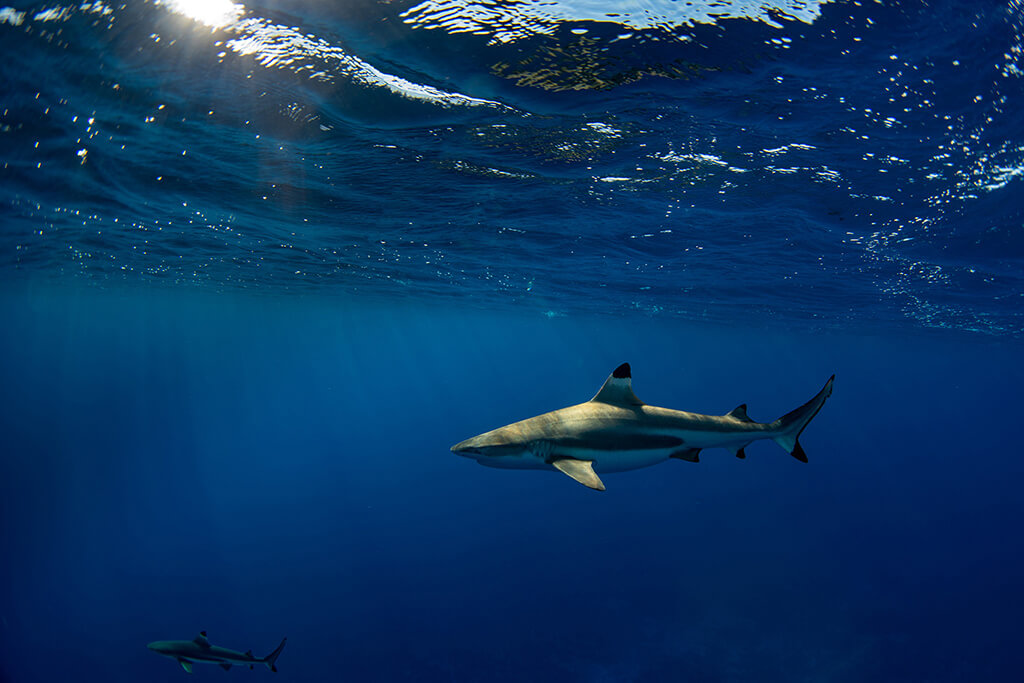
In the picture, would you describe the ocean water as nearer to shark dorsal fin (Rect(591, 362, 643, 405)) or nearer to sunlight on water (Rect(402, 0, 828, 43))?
sunlight on water (Rect(402, 0, 828, 43))

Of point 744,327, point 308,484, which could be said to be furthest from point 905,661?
point 308,484

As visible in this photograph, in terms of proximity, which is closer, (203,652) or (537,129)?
(203,652)

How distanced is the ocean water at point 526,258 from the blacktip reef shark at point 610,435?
524cm

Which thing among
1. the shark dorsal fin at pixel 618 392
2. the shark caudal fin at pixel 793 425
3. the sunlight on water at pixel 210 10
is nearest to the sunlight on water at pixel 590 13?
the sunlight on water at pixel 210 10

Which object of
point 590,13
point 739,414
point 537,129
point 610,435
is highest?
point 590,13

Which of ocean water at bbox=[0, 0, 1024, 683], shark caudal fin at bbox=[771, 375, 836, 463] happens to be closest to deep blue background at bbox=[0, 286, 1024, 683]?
ocean water at bbox=[0, 0, 1024, 683]

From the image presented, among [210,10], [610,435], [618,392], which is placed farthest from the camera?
[210,10]

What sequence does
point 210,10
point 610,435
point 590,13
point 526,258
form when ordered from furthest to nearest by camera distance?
point 526,258 < point 210,10 < point 590,13 < point 610,435

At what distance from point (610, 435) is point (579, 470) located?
0.67 m

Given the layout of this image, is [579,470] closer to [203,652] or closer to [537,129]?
[537,129]

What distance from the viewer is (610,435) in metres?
4.99

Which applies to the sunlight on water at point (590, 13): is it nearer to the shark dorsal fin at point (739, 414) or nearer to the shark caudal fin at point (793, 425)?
the shark caudal fin at point (793, 425)

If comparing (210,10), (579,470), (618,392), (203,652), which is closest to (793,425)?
(618,392)

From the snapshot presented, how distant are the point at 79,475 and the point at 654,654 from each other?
5423 cm
